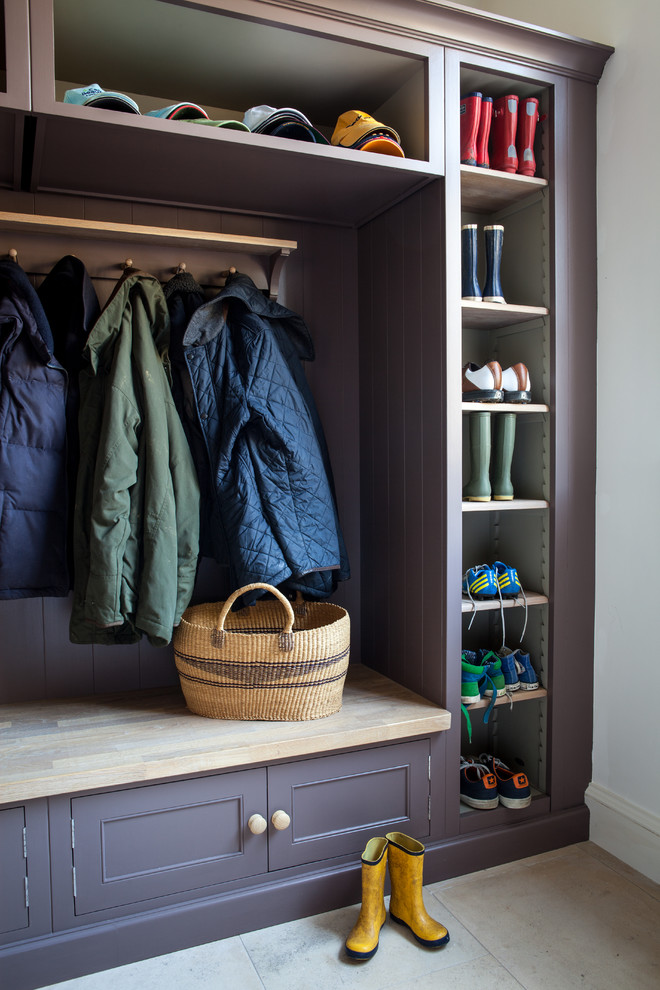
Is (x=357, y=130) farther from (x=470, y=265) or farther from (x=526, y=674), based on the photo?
(x=526, y=674)

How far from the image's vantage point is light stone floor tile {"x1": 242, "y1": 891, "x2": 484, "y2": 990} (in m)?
1.65

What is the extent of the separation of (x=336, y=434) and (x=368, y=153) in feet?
2.94

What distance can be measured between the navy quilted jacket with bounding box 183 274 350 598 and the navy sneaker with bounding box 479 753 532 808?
817mm

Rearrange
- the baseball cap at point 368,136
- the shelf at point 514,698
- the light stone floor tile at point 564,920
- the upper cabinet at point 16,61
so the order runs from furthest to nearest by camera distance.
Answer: the shelf at point 514,698 → the baseball cap at point 368,136 → the light stone floor tile at point 564,920 → the upper cabinet at point 16,61

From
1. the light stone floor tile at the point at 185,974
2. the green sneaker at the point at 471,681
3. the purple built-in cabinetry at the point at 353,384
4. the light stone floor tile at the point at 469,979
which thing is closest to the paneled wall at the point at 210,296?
the purple built-in cabinetry at the point at 353,384

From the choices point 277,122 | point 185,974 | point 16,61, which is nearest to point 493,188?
point 277,122

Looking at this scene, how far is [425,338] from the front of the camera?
2.10 metres

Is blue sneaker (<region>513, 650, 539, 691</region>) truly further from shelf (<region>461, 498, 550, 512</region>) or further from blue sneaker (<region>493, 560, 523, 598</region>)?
shelf (<region>461, 498, 550, 512</region>)

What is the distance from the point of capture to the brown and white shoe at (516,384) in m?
2.15

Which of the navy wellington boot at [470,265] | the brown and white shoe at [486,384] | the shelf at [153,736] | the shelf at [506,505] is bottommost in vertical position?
the shelf at [153,736]

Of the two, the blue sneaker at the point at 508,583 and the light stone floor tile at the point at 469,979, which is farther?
the blue sneaker at the point at 508,583

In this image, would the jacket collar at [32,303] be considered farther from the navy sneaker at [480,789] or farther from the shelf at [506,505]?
the navy sneaker at [480,789]

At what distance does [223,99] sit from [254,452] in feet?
3.59

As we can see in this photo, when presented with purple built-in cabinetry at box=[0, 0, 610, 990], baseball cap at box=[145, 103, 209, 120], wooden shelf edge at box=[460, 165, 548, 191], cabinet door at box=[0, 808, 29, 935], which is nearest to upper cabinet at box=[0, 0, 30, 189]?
purple built-in cabinetry at box=[0, 0, 610, 990]
